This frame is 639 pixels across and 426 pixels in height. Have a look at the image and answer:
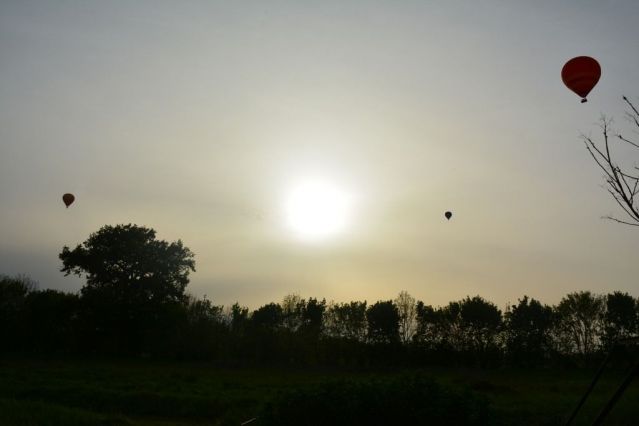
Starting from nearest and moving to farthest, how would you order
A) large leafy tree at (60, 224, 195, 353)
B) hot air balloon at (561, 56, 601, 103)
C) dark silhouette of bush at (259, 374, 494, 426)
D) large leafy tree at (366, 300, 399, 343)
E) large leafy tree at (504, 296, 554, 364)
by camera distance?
hot air balloon at (561, 56, 601, 103) < dark silhouette of bush at (259, 374, 494, 426) < large leafy tree at (60, 224, 195, 353) < large leafy tree at (504, 296, 554, 364) < large leafy tree at (366, 300, 399, 343)

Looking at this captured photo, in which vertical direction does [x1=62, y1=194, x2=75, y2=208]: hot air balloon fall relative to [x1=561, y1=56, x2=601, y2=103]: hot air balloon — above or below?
above

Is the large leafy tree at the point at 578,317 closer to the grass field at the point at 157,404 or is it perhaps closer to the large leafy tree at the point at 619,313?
the large leafy tree at the point at 619,313

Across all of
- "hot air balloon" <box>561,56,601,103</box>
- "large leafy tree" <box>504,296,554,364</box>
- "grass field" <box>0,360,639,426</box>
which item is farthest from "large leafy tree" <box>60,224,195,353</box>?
"hot air balloon" <box>561,56,601,103</box>

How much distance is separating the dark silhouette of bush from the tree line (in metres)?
39.4

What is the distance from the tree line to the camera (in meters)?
49.4

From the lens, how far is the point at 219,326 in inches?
2254

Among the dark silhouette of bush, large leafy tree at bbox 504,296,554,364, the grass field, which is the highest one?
large leafy tree at bbox 504,296,554,364

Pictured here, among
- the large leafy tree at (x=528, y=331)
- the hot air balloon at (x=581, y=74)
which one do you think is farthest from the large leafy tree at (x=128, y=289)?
the hot air balloon at (x=581, y=74)

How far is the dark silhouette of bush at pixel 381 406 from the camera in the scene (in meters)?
12.7

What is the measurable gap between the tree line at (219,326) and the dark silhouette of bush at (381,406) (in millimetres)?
39359

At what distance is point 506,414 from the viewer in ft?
66.0

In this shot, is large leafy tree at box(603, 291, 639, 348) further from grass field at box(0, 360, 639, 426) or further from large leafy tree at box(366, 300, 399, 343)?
grass field at box(0, 360, 639, 426)

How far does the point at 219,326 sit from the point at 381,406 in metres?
46.9

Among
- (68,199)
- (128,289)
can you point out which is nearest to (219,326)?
(128,289)
